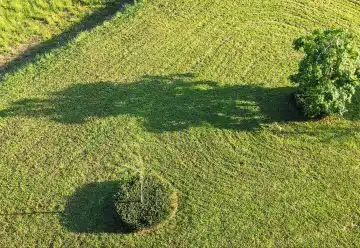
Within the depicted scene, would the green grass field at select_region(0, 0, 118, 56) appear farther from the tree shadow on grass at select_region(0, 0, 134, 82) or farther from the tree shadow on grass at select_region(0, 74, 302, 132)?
the tree shadow on grass at select_region(0, 74, 302, 132)

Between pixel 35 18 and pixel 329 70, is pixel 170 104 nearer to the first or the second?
pixel 329 70

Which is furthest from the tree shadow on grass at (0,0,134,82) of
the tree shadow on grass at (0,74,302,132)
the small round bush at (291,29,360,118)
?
the small round bush at (291,29,360,118)

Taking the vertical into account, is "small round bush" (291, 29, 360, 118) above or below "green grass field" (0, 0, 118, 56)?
above

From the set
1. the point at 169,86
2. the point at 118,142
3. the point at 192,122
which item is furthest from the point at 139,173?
the point at 169,86

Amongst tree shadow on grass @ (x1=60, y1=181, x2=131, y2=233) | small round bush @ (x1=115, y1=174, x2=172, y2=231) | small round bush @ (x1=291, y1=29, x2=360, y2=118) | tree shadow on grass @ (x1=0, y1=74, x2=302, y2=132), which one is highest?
small round bush @ (x1=291, y1=29, x2=360, y2=118)

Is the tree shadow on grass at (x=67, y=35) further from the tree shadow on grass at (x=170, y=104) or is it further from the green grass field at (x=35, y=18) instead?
the tree shadow on grass at (x=170, y=104)

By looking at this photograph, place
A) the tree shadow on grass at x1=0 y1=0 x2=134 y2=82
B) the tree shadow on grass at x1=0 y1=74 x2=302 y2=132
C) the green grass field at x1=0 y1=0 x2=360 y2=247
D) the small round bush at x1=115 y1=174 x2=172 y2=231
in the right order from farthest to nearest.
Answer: the tree shadow on grass at x1=0 y1=0 x2=134 y2=82 → the tree shadow on grass at x1=0 y1=74 x2=302 y2=132 → the green grass field at x1=0 y1=0 x2=360 y2=247 → the small round bush at x1=115 y1=174 x2=172 y2=231

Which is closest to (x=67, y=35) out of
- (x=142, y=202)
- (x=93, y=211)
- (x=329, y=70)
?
(x=93, y=211)
